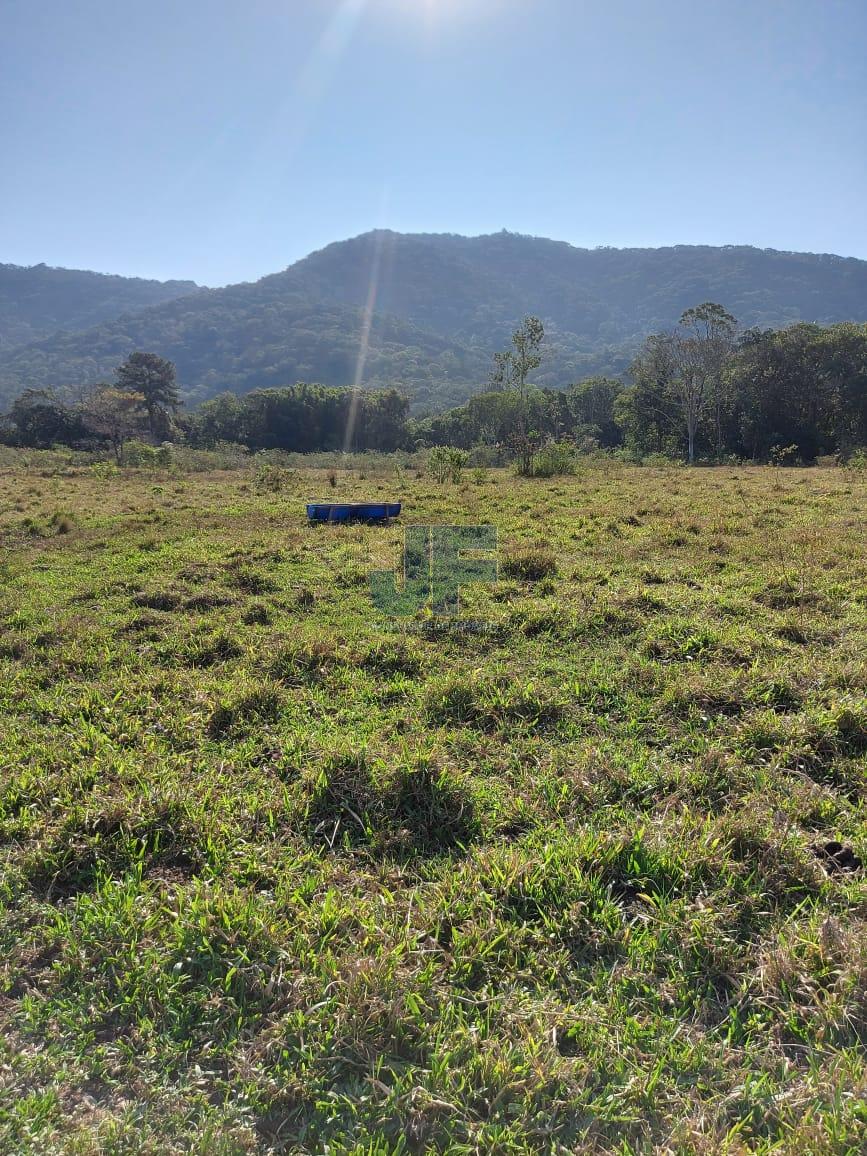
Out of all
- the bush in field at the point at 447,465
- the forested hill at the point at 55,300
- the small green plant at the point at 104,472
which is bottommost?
the small green plant at the point at 104,472

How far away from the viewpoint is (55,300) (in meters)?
170

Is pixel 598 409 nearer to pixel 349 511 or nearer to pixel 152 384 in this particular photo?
pixel 152 384

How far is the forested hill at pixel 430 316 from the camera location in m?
116

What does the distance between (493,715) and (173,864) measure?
74.5 inches

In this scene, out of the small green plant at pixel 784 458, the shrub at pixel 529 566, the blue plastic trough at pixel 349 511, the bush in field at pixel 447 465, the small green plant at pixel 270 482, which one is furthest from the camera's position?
the small green plant at pixel 784 458

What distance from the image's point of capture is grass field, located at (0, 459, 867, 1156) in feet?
4.98

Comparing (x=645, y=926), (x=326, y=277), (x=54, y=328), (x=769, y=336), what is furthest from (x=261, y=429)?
(x=326, y=277)

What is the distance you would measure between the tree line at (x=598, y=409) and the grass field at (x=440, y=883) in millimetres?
18142

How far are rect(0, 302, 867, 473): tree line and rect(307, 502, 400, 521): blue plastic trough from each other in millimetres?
11537

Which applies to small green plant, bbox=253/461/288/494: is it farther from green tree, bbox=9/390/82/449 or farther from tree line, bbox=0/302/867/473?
green tree, bbox=9/390/82/449

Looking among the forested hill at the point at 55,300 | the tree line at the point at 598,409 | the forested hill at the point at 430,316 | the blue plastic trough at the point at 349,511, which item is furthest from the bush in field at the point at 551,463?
the forested hill at the point at 55,300

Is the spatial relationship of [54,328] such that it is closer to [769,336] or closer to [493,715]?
[769,336]

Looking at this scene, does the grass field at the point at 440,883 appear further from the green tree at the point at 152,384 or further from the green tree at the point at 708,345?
the green tree at the point at 152,384

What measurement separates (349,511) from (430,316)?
189772 mm
